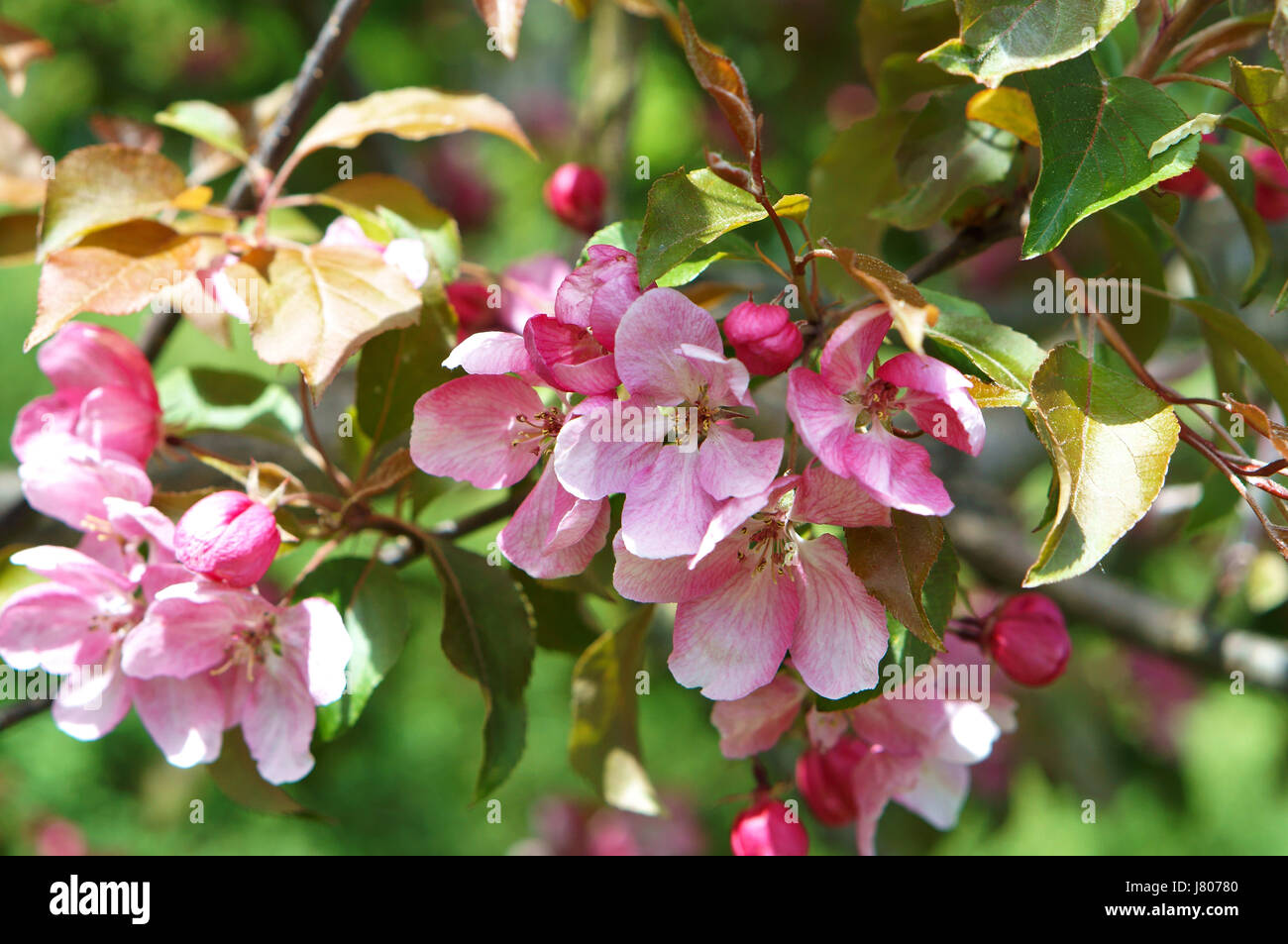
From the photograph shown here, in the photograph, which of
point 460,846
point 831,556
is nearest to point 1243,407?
point 831,556

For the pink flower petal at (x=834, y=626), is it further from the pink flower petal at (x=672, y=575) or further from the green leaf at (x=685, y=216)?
the green leaf at (x=685, y=216)

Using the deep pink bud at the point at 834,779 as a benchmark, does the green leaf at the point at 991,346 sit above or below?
above

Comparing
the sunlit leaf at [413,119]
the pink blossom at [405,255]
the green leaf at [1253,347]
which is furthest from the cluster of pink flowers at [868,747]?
the sunlit leaf at [413,119]

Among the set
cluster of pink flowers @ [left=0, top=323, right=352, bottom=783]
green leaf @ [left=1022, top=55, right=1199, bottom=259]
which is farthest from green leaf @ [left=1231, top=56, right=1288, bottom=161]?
cluster of pink flowers @ [left=0, top=323, right=352, bottom=783]

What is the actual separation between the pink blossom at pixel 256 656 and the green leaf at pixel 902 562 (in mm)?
367

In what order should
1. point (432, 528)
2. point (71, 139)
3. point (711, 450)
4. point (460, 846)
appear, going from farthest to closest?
1. point (460, 846)
2. point (71, 139)
3. point (432, 528)
4. point (711, 450)

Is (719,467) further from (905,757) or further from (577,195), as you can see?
(577,195)

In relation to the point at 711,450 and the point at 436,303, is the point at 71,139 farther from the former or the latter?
the point at 711,450

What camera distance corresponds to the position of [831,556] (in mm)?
666

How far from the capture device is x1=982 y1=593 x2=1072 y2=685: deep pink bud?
33.9 inches

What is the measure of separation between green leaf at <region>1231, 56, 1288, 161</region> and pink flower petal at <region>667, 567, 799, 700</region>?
435 mm

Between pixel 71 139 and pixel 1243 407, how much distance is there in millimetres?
1483

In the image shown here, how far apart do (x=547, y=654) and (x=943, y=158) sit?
1.17 metres

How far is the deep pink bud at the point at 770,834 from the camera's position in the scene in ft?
2.95
